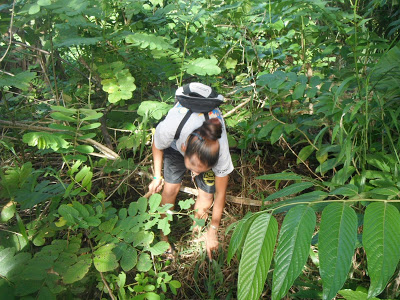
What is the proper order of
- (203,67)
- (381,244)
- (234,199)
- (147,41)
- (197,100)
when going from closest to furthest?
(381,244)
(197,100)
(147,41)
(203,67)
(234,199)

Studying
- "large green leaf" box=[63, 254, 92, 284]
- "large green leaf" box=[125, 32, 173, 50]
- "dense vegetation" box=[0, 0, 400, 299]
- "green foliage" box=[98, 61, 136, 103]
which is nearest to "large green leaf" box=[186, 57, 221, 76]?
"dense vegetation" box=[0, 0, 400, 299]

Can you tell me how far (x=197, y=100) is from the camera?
1.84 m

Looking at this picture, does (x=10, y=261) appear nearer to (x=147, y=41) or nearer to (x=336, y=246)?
(x=336, y=246)

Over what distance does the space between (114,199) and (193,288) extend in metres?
0.98

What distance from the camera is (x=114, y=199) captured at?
2.61 meters

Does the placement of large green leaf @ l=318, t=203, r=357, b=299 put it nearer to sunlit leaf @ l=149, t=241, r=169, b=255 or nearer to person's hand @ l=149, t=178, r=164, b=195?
sunlit leaf @ l=149, t=241, r=169, b=255

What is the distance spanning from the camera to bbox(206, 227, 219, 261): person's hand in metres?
2.26

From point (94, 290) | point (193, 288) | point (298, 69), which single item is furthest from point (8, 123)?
point (298, 69)

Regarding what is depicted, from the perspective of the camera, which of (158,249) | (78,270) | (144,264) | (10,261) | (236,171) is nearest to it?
(10,261)

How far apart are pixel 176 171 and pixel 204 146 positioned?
0.60 metres

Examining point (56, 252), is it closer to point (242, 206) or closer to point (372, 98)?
point (242, 206)

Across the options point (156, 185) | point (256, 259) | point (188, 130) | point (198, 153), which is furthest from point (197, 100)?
point (256, 259)

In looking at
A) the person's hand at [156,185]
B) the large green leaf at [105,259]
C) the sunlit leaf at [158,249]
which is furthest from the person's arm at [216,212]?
the large green leaf at [105,259]

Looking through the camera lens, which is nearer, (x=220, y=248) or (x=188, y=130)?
(x=188, y=130)
